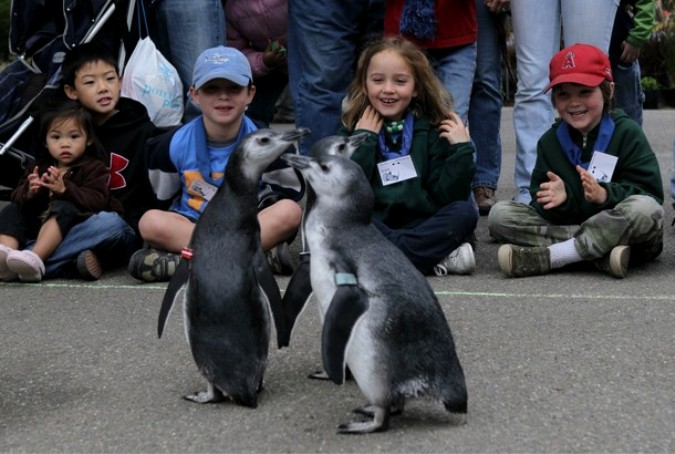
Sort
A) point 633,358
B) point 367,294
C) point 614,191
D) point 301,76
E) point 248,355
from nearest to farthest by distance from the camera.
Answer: point 367,294, point 248,355, point 633,358, point 614,191, point 301,76

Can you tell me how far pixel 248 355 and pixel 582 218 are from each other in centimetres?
226

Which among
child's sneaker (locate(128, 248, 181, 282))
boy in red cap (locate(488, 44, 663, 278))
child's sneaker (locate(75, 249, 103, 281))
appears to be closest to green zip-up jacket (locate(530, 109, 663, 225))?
boy in red cap (locate(488, 44, 663, 278))

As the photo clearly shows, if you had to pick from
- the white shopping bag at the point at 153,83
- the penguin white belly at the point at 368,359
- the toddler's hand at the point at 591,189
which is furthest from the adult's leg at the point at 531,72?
the penguin white belly at the point at 368,359

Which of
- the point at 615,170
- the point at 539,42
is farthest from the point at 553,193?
the point at 539,42

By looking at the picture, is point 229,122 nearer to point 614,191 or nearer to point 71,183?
point 71,183

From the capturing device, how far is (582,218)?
4816mm

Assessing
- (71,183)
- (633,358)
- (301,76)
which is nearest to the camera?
(633,358)

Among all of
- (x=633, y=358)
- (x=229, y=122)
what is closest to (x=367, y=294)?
(x=633, y=358)

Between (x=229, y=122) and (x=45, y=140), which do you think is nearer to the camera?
(x=229, y=122)

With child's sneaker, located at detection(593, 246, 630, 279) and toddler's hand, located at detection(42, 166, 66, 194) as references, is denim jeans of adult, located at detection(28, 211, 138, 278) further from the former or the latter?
child's sneaker, located at detection(593, 246, 630, 279)

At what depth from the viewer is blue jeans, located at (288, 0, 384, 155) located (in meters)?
5.25

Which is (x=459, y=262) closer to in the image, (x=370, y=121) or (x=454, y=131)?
(x=454, y=131)

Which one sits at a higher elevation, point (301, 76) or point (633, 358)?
point (301, 76)

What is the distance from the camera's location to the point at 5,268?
15.8 feet
